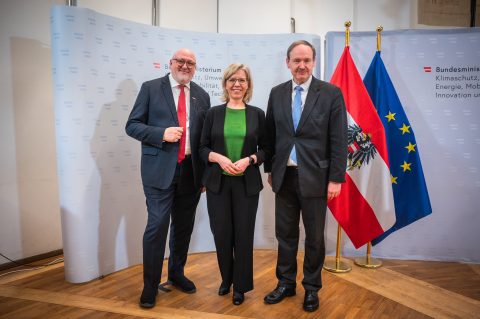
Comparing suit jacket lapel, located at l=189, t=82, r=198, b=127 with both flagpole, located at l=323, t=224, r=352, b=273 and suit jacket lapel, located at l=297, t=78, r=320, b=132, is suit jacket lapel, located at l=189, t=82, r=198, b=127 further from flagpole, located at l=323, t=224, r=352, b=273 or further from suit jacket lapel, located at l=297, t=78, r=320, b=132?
flagpole, located at l=323, t=224, r=352, b=273

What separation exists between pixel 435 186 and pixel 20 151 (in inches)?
144

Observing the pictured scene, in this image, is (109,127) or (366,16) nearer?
(109,127)

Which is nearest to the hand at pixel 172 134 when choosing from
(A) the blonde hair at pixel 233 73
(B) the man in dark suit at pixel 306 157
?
(A) the blonde hair at pixel 233 73

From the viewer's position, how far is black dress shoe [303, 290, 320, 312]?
2406mm

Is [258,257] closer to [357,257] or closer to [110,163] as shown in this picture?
[357,257]

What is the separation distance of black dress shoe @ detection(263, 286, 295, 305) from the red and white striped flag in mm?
814

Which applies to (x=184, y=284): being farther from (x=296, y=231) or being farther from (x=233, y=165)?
(x=233, y=165)

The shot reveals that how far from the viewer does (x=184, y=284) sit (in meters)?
2.72

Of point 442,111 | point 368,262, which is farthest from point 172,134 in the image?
point 442,111

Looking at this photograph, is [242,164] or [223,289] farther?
[223,289]

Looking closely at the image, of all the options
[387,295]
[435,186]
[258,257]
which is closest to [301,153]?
[387,295]

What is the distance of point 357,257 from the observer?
11.6 ft

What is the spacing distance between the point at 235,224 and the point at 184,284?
0.65m

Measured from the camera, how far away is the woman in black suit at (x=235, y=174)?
240cm
